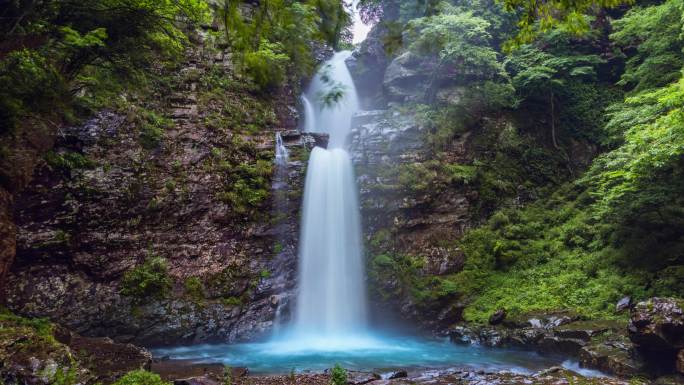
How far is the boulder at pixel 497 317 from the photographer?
1104 centimetres

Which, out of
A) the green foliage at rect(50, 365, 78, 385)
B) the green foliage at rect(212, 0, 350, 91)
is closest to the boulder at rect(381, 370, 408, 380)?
the green foliage at rect(50, 365, 78, 385)

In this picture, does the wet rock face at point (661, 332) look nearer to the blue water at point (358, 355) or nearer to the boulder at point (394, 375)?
the blue water at point (358, 355)

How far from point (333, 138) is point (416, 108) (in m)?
4.06

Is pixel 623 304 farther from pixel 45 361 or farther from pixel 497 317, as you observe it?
pixel 45 361

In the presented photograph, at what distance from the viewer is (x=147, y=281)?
10531mm

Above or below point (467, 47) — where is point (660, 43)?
below

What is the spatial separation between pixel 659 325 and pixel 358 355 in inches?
234

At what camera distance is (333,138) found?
60.3 ft

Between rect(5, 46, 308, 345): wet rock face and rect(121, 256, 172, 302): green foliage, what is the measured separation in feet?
0.28

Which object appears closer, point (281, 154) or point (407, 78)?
point (281, 154)

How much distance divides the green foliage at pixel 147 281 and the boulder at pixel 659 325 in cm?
1058

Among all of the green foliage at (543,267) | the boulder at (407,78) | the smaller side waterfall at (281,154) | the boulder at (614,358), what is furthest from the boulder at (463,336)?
the boulder at (407,78)

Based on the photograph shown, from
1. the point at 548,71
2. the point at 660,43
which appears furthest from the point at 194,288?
the point at 660,43

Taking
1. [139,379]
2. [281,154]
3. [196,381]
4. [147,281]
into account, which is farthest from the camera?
[281,154]
